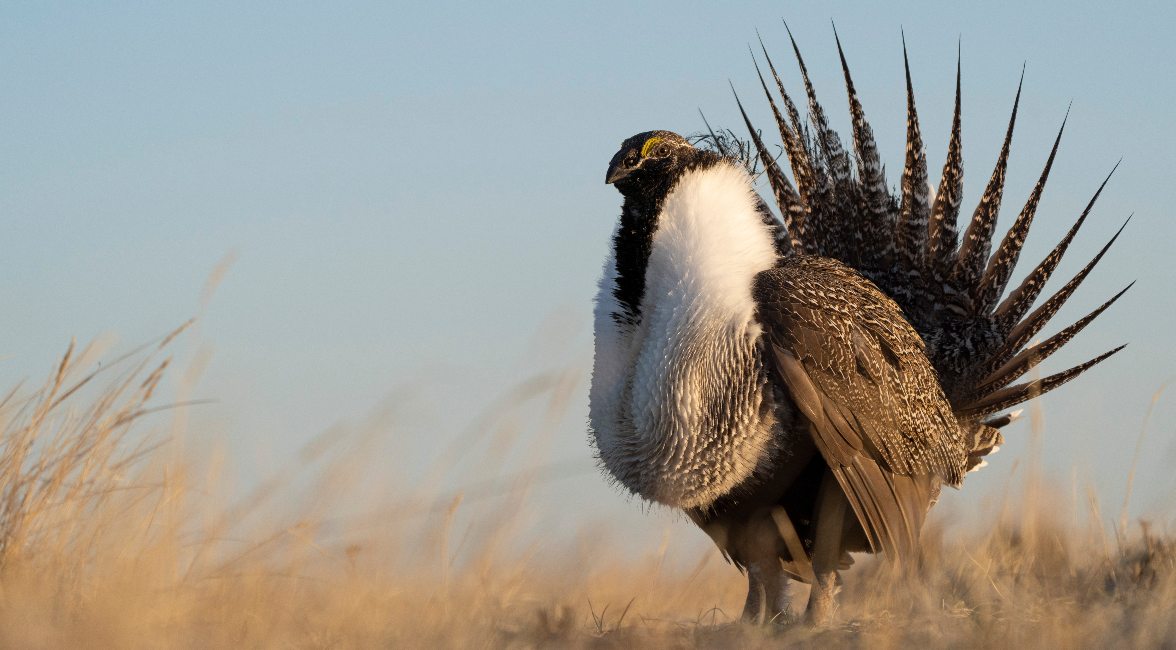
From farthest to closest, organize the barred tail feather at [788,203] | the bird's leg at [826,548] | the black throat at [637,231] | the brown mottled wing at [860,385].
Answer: the barred tail feather at [788,203]
the black throat at [637,231]
the bird's leg at [826,548]
the brown mottled wing at [860,385]

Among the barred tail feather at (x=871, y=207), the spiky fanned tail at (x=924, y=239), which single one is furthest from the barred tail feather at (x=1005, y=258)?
the barred tail feather at (x=871, y=207)

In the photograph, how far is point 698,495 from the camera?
4.45m

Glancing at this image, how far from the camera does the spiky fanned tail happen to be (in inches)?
216

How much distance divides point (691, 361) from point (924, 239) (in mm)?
1742

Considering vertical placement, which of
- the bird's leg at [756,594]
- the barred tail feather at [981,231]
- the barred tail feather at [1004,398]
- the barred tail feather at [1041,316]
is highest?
the barred tail feather at [981,231]

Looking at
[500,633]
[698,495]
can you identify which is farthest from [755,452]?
[500,633]

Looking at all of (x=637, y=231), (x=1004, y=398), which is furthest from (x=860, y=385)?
(x=1004, y=398)

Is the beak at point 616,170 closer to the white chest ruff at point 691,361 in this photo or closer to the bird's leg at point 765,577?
the white chest ruff at point 691,361

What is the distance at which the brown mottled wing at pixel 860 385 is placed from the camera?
4.29 m

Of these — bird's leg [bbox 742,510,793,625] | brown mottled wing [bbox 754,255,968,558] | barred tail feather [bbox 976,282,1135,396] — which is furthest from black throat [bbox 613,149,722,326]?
barred tail feather [bbox 976,282,1135,396]

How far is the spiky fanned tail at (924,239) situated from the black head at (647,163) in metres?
0.86

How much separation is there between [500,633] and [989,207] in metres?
3.19

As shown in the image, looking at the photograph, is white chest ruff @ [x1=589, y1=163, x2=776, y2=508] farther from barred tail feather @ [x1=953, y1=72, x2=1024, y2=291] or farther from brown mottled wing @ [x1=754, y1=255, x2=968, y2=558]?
barred tail feather @ [x1=953, y1=72, x2=1024, y2=291]

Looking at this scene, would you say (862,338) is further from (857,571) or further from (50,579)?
(50,579)
